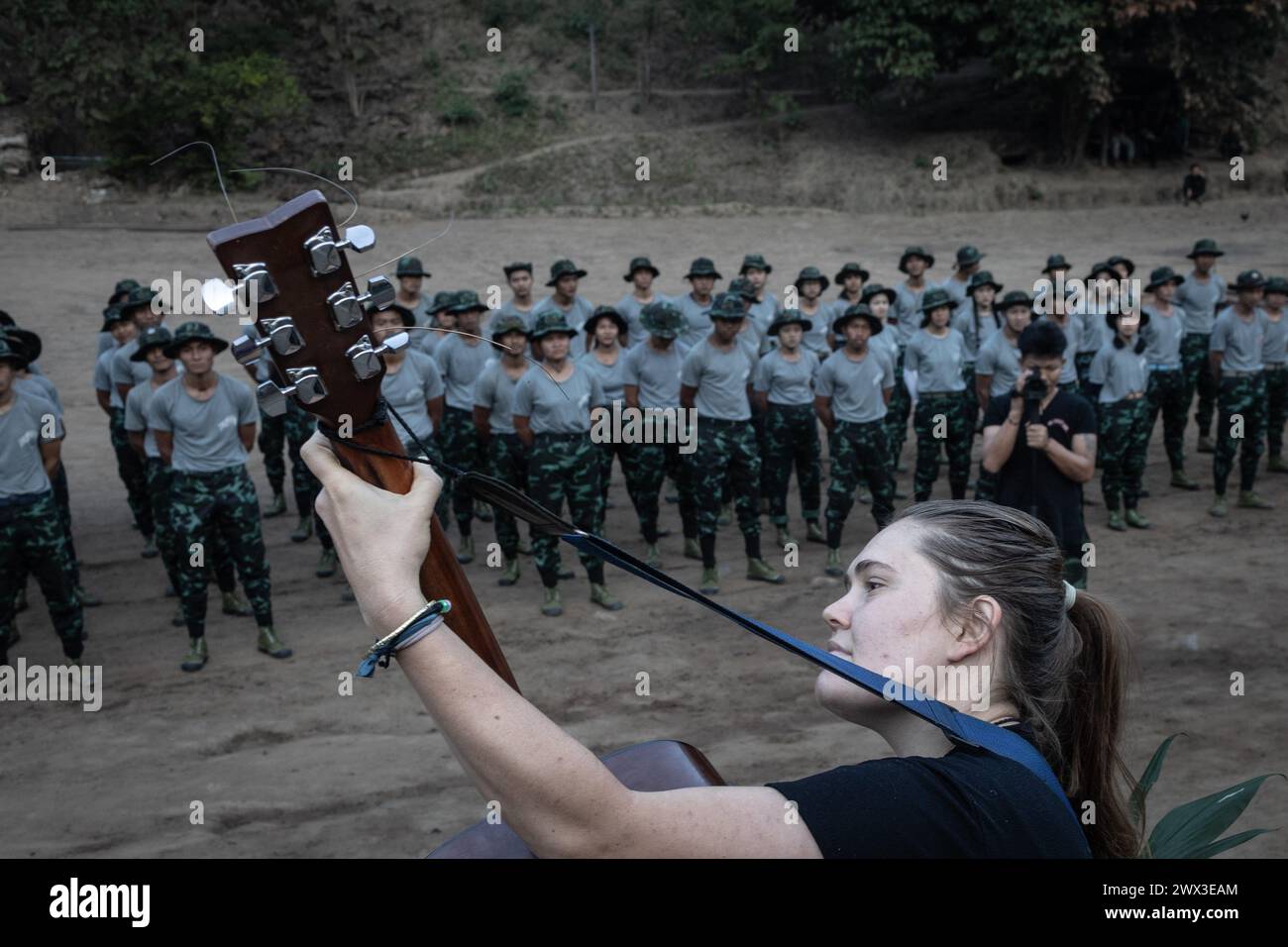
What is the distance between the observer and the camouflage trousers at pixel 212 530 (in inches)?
340

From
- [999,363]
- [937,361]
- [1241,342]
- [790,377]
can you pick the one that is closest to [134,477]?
[790,377]

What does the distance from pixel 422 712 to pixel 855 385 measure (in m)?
4.75

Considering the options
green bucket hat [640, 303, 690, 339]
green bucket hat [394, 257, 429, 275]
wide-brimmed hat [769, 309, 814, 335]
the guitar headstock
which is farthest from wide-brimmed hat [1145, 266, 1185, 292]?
the guitar headstock

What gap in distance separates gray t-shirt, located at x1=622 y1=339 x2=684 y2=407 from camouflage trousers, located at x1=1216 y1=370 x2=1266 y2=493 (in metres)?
5.15

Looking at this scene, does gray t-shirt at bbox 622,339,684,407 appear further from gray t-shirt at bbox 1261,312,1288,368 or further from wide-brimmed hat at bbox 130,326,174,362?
gray t-shirt at bbox 1261,312,1288,368

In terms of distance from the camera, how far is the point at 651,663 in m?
8.70

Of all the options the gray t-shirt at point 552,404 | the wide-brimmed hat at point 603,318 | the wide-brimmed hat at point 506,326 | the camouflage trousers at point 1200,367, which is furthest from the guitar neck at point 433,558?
the camouflage trousers at point 1200,367

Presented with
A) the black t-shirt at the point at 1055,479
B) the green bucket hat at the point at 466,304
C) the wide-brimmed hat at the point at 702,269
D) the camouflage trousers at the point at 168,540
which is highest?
the wide-brimmed hat at the point at 702,269

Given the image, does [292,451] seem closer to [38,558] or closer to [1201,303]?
[38,558]

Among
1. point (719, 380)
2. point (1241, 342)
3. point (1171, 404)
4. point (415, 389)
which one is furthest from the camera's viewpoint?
point (1171, 404)

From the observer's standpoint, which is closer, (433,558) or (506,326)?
(433,558)

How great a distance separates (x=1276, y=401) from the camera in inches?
488

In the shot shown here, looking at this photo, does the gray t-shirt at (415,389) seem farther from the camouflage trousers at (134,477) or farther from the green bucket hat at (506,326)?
the camouflage trousers at (134,477)

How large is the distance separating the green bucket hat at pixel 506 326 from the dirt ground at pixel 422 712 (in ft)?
6.86
